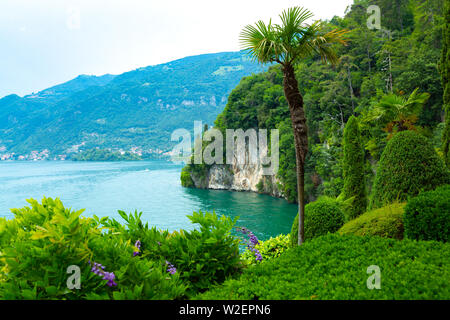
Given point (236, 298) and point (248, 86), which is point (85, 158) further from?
point (236, 298)

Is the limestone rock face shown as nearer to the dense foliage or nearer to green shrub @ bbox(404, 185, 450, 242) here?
green shrub @ bbox(404, 185, 450, 242)

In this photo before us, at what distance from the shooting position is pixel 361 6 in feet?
131

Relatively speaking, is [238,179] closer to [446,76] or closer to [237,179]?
[237,179]

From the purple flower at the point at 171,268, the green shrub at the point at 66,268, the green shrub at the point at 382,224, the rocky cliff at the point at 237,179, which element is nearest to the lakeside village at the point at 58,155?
the rocky cliff at the point at 237,179

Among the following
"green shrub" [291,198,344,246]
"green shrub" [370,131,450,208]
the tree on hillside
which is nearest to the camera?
"green shrub" [370,131,450,208]

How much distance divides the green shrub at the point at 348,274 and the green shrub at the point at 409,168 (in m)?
2.96

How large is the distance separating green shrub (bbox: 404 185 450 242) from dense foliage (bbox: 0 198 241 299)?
285 centimetres

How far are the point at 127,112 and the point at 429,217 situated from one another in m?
155

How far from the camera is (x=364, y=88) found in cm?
2573

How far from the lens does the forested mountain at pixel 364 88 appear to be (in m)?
19.6

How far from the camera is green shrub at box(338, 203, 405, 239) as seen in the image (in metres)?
4.88

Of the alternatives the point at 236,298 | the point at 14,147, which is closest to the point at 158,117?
the point at 14,147

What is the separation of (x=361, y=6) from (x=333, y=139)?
2494 cm

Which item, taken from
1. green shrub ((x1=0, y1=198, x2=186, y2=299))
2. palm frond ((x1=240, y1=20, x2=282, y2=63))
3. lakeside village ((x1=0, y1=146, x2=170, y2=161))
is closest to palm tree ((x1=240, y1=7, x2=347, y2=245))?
palm frond ((x1=240, y1=20, x2=282, y2=63))
